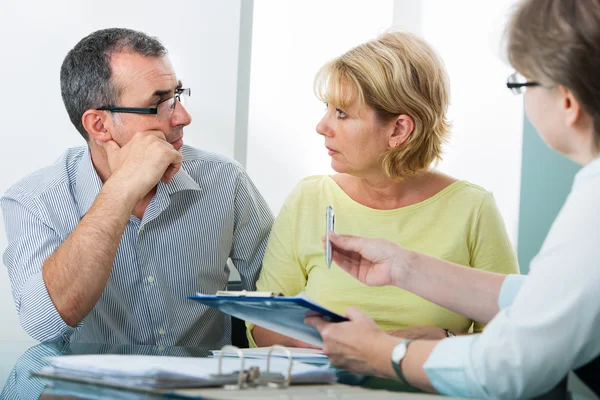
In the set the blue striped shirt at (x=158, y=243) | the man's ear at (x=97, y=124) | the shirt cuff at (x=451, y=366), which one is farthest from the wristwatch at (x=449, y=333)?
the man's ear at (x=97, y=124)

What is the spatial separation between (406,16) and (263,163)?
1266 millimetres

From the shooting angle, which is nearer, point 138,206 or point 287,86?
point 138,206

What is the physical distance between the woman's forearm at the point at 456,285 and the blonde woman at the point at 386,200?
0.43 meters

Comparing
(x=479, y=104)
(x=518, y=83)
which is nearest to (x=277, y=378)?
(x=518, y=83)

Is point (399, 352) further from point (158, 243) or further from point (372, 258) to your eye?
point (158, 243)

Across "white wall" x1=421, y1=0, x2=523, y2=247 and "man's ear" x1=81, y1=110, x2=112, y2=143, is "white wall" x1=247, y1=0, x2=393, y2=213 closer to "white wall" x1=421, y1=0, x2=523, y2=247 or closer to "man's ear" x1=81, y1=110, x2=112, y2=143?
"white wall" x1=421, y1=0, x2=523, y2=247

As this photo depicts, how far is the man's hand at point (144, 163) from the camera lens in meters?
1.98

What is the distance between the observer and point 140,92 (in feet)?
6.97

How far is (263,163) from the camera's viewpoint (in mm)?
3236

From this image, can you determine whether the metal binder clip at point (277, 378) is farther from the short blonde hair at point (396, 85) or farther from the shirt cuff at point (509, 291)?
the short blonde hair at point (396, 85)

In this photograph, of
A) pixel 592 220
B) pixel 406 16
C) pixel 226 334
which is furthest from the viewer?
pixel 406 16

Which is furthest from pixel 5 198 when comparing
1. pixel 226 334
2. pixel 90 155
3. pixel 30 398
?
pixel 30 398

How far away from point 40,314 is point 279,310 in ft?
2.69

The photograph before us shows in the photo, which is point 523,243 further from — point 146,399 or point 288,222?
point 146,399
